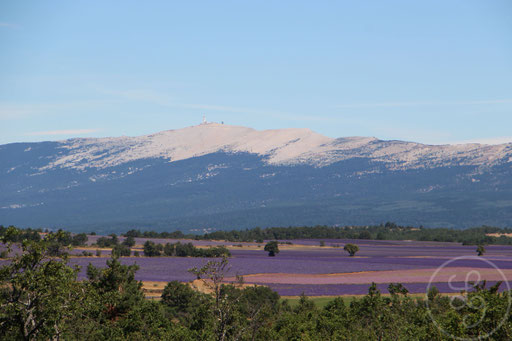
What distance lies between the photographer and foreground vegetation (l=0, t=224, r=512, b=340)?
22984 mm

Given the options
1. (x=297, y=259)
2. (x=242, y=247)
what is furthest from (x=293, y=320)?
(x=242, y=247)

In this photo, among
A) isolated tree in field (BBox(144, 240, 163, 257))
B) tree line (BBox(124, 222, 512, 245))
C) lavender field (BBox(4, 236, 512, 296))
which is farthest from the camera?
tree line (BBox(124, 222, 512, 245))

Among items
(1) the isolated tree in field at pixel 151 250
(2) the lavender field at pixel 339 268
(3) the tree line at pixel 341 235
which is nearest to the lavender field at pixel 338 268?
(2) the lavender field at pixel 339 268

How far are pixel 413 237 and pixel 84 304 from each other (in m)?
114

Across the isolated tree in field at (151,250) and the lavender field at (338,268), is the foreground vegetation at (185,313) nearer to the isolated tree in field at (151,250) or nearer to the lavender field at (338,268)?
the lavender field at (338,268)

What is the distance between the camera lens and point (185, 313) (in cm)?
4619

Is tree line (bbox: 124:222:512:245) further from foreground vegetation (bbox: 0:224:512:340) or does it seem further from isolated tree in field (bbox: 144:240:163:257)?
foreground vegetation (bbox: 0:224:512:340)

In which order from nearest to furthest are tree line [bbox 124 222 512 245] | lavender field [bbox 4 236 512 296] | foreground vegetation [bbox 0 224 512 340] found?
foreground vegetation [bbox 0 224 512 340] < lavender field [bbox 4 236 512 296] < tree line [bbox 124 222 512 245]

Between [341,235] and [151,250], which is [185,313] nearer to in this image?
[151,250]

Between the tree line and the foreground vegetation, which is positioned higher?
the tree line

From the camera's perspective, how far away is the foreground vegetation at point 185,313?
22984mm

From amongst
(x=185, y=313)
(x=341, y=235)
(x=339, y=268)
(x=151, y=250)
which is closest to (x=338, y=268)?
(x=339, y=268)

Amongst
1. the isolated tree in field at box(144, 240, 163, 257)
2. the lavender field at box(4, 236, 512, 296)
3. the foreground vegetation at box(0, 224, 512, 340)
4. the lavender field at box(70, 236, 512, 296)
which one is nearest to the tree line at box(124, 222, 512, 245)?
the lavender field at box(4, 236, 512, 296)

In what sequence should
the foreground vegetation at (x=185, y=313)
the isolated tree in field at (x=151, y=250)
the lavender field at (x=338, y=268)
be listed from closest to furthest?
the foreground vegetation at (x=185, y=313) < the lavender field at (x=338, y=268) < the isolated tree in field at (x=151, y=250)
